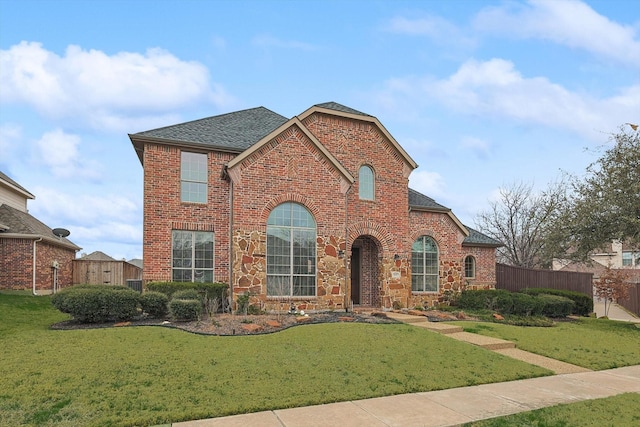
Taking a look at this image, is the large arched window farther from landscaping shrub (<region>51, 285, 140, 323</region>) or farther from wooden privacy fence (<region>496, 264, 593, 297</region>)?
wooden privacy fence (<region>496, 264, 593, 297</region>)

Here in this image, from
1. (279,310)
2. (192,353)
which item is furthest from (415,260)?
(192,353)

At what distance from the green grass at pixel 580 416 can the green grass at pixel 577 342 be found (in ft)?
11.1

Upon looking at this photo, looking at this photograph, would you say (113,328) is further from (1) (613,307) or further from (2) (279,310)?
(1) (613,307)

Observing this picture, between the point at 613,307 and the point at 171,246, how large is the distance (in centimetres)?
2674

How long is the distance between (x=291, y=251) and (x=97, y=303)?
6.43 metres

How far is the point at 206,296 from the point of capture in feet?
48.3

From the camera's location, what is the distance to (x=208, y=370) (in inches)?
306

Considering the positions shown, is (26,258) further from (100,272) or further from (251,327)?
(251,327)

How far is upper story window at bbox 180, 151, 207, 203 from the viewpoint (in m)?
16.8

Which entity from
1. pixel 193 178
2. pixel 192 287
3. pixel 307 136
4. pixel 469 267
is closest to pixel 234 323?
pixel 192 287

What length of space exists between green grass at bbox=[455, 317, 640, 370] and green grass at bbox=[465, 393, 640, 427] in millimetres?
3379

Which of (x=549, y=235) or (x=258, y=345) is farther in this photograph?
(x=549, y=235)

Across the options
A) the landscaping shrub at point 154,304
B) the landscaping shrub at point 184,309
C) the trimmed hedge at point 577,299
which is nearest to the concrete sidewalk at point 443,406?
the landscaping shrub at point 184,309

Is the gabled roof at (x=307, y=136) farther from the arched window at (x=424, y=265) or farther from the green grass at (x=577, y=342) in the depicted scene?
the green grass at (x=577, y=342)
